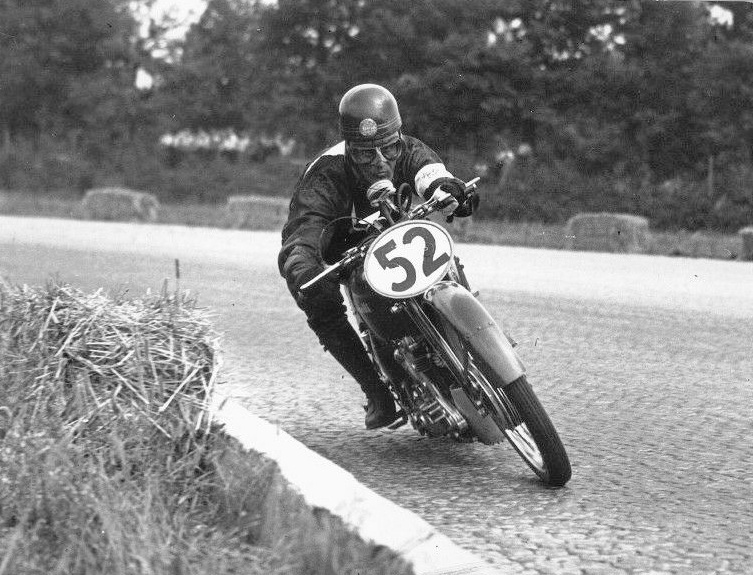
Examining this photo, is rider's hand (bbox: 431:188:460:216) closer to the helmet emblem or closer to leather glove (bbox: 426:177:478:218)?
leather glove (bbox: 426:177:478:218)

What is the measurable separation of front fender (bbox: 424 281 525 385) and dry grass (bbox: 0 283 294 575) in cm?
83

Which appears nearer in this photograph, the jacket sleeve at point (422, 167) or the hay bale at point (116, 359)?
the hay bale at point (116, 359)

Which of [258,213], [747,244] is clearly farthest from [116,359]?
[258,213]

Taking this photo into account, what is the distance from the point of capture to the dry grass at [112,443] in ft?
11.7

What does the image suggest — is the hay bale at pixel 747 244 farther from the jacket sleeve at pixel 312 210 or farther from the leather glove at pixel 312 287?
the leather glove at pixel 312 287

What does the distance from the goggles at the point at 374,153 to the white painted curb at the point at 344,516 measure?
168cm

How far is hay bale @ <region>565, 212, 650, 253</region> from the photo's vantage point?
17984 mm

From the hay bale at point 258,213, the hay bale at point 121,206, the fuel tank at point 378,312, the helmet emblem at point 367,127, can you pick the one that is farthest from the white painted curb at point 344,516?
the hay bale at point 121,206

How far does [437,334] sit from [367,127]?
867 millimetres

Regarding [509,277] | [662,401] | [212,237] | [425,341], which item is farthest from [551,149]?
[425,341]

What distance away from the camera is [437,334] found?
5465 mm

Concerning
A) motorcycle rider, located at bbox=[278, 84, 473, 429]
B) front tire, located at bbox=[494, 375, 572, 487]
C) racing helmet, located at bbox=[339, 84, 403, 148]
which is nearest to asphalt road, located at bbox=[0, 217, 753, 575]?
front tire, located at bbox=[494, 375, 572, 487]

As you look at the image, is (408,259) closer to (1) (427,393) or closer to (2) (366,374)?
(1) (427,393)

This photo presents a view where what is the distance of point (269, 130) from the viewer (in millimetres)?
32719
